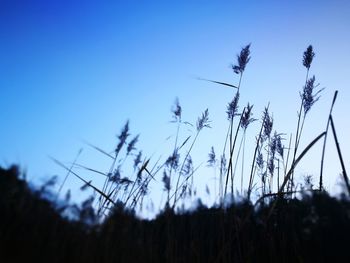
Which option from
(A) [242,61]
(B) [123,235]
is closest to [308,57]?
(A) [242,61]

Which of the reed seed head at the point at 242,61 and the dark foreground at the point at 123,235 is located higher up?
the reed seed head at the point at 242,61

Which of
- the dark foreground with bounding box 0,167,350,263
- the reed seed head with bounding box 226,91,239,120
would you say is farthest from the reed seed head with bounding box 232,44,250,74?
the dark foreground with bounding box 0,167,350,263

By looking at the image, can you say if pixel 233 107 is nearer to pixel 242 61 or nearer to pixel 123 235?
pixel 242 61

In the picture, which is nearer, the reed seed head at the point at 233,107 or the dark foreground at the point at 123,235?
the dark foreground at the point at 123,235

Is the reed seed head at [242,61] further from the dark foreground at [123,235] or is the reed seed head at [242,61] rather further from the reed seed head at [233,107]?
the dark foreground at [123,235]

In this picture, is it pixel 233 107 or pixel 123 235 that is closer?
pixel 123 235

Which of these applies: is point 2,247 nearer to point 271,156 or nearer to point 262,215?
point 262,215

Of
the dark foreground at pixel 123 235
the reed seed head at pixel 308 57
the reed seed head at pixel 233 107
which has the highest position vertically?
the reed seed head at pixel 308 57

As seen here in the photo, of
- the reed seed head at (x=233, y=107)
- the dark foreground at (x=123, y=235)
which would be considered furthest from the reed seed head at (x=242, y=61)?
the dark foreground at (x=123, y=235)

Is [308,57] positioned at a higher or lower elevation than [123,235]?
higher

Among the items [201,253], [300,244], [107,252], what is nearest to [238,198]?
[201,253]

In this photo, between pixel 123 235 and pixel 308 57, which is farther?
pixel 308 57

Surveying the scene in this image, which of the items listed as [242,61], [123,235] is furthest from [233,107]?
[123,235]

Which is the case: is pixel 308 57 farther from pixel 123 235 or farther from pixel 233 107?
pixel 123 235
